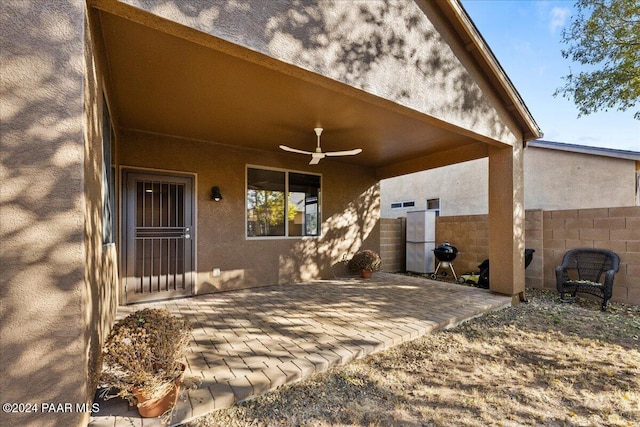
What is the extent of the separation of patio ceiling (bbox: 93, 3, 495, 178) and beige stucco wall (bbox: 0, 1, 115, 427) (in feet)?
1.99

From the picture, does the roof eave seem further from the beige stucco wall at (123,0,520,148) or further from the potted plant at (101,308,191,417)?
the potted plant at (101,308,191,417)

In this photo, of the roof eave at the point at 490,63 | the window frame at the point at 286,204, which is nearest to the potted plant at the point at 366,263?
the window frame at the point at 286,204

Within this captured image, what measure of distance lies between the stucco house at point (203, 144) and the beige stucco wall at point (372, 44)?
2cm

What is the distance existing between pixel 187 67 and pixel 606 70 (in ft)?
28.1

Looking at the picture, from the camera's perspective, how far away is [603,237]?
509 cm

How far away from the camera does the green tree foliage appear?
5957 mm

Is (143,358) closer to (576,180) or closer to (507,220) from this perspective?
(507,220)

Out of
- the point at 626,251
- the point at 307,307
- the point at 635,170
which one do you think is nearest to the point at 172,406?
the point at 307,307

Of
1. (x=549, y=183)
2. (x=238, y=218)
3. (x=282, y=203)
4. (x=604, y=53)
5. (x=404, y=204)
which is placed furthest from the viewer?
(x=404, y=204)

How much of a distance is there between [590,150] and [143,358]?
10425mm

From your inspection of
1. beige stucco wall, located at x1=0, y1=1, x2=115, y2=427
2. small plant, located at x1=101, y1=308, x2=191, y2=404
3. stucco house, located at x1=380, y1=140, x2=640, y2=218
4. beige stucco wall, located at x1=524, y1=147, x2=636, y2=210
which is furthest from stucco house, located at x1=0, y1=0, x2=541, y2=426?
beige stucco wall, located at x1=524, y1=147, x2=636, y2=210

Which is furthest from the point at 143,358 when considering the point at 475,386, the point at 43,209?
the point at 475,386

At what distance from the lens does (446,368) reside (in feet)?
8.96

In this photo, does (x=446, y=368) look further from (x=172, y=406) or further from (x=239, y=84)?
(x=239, y=84)
